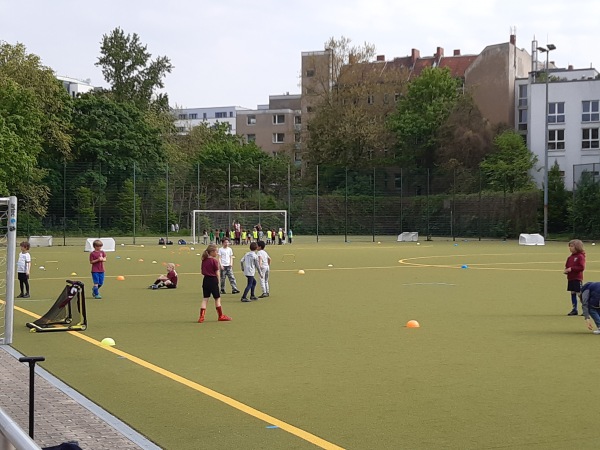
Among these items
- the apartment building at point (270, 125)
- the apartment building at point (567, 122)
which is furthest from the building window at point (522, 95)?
the apartment building at point (270, 125)

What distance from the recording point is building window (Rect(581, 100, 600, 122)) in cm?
7675

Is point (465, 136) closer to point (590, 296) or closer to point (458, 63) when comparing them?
point (458, 63)

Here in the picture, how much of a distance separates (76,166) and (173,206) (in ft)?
24.5

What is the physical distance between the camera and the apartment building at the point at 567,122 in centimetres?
7581

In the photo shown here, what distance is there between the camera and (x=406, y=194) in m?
67.0

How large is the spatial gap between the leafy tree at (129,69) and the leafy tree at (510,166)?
34698 mm

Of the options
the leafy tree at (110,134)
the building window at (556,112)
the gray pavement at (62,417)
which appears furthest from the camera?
the building window at (556,112)

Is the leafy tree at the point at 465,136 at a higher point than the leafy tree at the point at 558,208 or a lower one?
A: higher

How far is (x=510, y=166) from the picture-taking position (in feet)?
236

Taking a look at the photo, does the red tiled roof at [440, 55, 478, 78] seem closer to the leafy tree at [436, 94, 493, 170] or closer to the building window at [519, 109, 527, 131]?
the building window at [519, 109, 527, 131]

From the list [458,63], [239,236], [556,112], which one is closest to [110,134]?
[239,236]

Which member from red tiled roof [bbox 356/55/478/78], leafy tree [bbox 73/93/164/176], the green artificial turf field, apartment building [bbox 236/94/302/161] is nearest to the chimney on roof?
red tiled roof [bbox 356/55/478/78]

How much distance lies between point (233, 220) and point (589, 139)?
34301 mm

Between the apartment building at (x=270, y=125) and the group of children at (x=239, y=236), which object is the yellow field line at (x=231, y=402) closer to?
the group of children at (x=239, y=236)
